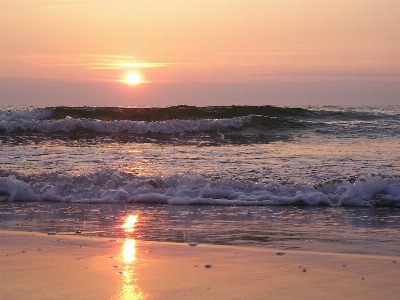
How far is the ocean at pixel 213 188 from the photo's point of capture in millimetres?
6453

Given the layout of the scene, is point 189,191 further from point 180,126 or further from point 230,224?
point 180,126

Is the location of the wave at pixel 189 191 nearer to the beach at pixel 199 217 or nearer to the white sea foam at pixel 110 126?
the beach at pixel 199 217

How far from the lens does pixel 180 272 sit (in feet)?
14.7

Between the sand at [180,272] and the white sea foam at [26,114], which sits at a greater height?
the white sea foam at [26,114]

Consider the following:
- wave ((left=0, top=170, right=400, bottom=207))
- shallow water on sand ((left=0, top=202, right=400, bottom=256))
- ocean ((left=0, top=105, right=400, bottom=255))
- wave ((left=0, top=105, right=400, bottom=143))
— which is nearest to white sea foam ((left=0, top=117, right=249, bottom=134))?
wave ((left=0, top=105, right=400, bottom=143))

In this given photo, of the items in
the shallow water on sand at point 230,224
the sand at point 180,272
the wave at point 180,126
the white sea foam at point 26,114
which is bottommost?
the shallow water on sand at point 230,224

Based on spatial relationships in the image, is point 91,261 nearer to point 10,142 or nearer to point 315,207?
point 315,207

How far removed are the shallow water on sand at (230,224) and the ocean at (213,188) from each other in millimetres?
13

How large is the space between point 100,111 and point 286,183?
16134mm

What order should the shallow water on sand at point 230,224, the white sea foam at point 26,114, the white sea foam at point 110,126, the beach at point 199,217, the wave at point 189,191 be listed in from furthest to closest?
the white sea foam at point 26,114, the white sea foam at point 110,126, the wave at point 189,191, the shallow water on sand at point 230,224, the beach at point 199,217

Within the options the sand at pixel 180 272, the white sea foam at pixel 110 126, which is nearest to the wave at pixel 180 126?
the white sea foam at pixel 110 126

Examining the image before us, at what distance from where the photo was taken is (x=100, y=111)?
79.7 feet

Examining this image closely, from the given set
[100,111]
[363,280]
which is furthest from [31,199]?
[100,111]

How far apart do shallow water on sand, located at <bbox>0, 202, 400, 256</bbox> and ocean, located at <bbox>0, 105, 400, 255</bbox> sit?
13 millimetres
